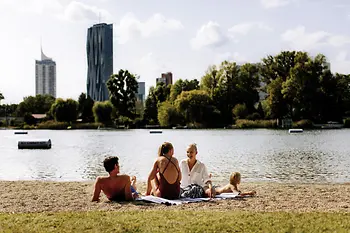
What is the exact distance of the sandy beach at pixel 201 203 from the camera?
867 centimetres

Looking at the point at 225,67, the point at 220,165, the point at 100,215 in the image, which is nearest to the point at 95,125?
the point at 225,67

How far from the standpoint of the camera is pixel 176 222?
6.93 meters

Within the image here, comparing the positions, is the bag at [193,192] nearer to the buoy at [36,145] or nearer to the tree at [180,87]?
the buoy at [36,145]

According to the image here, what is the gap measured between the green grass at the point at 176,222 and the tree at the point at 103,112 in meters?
87.3

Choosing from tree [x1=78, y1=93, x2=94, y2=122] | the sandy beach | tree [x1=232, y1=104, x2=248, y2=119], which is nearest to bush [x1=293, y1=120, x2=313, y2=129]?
tree [x1=232, y1=104, x2=248, y2=119]

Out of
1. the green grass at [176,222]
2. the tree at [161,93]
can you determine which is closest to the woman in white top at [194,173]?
the green grass at [176,222]

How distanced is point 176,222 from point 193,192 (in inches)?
116

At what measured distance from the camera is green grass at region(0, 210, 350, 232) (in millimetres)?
6551

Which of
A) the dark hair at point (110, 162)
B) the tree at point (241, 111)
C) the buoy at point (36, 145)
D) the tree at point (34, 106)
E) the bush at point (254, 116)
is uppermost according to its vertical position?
the tree at point (34, 106)

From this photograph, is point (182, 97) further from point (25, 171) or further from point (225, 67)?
point (25, 171)

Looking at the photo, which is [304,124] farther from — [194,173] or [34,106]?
[34,106]

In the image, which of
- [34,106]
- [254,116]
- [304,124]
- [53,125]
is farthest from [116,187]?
[34,106]

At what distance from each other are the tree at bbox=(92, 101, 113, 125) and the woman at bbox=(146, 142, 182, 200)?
85256 mm

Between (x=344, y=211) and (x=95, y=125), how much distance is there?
89.1 meters
